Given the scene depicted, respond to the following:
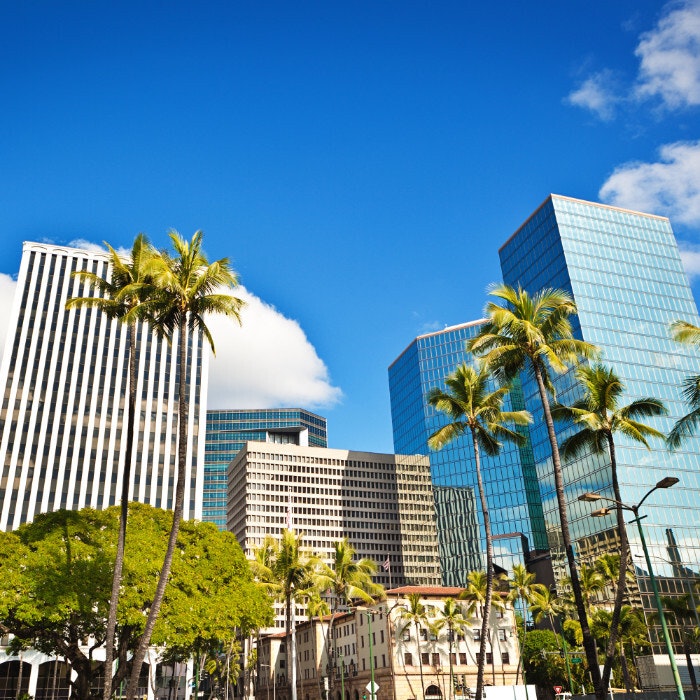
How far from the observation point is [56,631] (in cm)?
3844

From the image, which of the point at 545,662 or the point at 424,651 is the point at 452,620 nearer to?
the point at 424,651

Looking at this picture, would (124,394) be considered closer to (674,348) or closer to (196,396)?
(196,396)

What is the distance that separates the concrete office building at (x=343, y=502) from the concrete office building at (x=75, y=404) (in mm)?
43694

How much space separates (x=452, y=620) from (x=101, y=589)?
4542 centimetres

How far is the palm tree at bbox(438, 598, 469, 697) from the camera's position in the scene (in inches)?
2842

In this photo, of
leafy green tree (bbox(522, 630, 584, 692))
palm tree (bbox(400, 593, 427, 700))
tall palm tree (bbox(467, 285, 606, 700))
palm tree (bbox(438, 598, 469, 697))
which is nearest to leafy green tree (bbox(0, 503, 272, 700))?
tall palm tree (bbox(467, 285, 606, 700))

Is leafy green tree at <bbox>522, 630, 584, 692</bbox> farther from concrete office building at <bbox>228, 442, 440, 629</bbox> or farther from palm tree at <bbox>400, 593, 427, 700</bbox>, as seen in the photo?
concrete office building at <bbox>228, 442, 440, 629</bbox>

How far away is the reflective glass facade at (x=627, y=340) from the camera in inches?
3479

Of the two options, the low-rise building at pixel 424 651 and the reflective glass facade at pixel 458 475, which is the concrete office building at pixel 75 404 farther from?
the reflective glass facade at pixel 458 475

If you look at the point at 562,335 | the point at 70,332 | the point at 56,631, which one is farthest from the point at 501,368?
the point at 70,332

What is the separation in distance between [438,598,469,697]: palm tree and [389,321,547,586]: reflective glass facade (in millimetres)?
56390

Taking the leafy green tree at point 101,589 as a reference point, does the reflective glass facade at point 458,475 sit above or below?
above

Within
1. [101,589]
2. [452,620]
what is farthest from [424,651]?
[101,589]

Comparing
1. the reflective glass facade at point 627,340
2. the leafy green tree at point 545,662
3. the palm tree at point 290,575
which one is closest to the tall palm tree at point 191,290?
the palm tree at point 290,575
